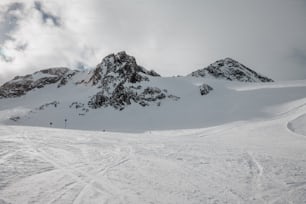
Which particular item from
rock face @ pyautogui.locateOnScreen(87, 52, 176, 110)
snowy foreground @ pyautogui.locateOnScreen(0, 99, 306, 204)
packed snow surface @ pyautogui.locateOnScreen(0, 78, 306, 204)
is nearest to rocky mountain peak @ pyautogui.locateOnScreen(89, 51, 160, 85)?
rock face @ pyautogui.locateOnScreen(87, 52, 176, 110)

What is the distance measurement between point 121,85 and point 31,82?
62.1 metres

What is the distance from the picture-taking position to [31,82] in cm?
10581

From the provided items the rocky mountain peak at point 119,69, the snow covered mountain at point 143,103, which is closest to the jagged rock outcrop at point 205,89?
the snow covered mountain at point 143,103

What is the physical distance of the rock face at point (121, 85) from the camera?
60938 mm

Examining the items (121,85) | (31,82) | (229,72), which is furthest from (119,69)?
(229,72)

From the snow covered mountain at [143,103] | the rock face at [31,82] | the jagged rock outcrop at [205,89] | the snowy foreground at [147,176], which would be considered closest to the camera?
the snowy foreground at [147,176]

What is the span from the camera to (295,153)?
1205 cm

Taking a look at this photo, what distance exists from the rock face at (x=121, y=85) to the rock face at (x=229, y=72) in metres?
71.1

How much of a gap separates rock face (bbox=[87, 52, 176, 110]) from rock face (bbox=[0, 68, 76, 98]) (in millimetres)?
28125

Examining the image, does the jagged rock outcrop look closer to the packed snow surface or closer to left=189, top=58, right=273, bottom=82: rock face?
→ the packed snow surface

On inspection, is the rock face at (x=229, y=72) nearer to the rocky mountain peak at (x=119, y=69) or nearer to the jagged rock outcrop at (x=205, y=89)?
the rocky mountain peak at (x=119, y=69)

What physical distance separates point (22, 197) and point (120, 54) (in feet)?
252

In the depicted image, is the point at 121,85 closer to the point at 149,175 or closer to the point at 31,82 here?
the point at 149,175

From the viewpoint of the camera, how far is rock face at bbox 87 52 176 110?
60.9 metres
